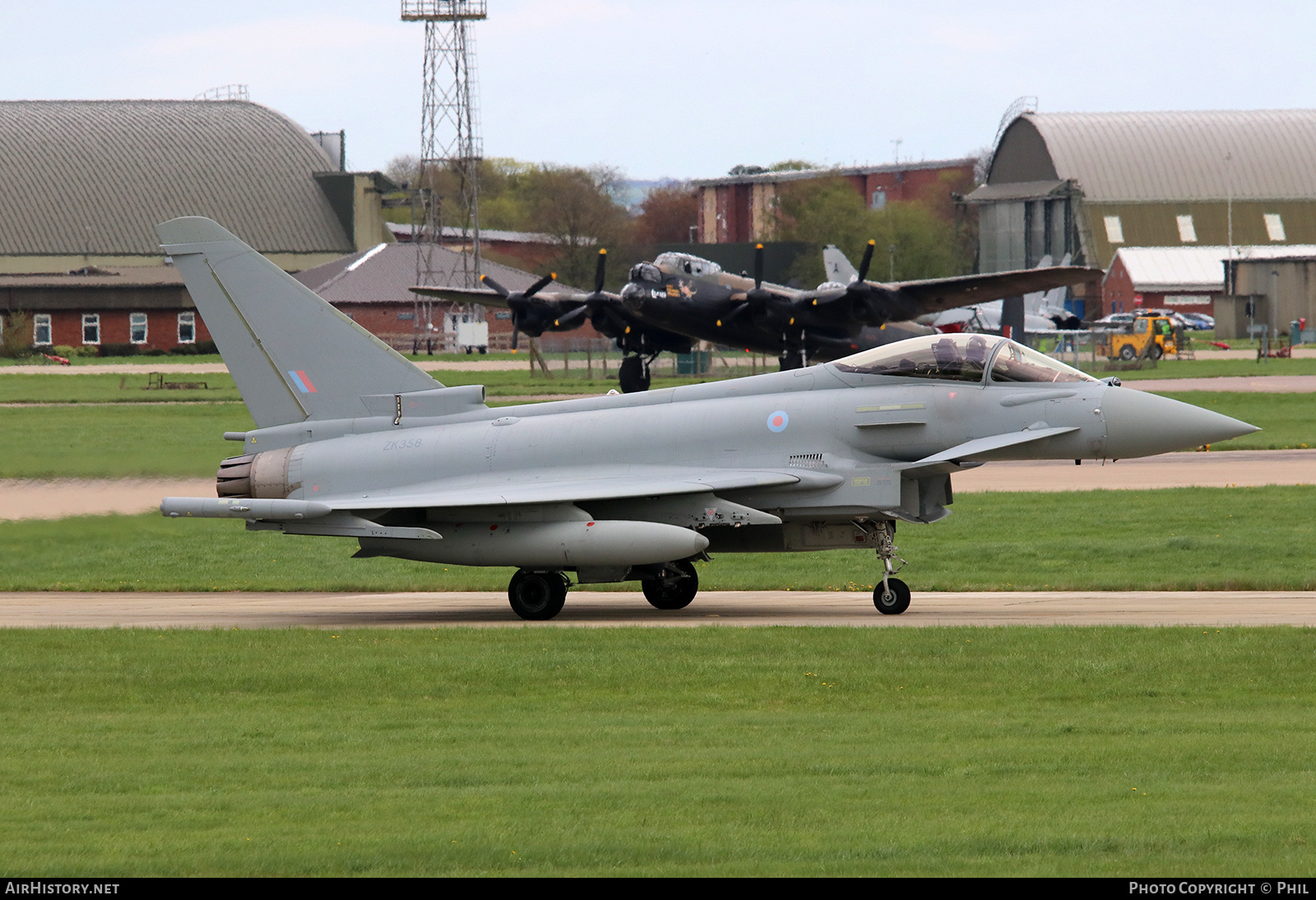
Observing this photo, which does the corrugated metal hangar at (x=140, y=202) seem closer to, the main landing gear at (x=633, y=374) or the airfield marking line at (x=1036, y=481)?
the main landing gear at (x=633, y=374)

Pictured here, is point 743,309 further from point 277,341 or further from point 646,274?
point 277,341

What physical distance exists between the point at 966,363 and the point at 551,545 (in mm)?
4893

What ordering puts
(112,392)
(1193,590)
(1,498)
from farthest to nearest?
(112,392), (1,498), (1193,590)

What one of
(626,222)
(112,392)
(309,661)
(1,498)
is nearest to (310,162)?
(626,222)

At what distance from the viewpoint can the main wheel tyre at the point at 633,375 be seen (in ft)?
160

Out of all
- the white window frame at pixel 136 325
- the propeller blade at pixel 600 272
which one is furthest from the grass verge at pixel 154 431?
the white window frame at pixel 136 325

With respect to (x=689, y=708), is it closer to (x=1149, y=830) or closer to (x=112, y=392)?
(x=1149, y=830)

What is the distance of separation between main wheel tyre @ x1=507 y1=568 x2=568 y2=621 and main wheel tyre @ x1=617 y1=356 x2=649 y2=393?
3146 cm

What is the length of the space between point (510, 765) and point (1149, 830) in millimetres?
3772

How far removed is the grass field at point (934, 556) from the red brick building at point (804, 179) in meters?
118

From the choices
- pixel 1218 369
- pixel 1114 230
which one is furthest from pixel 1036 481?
pixel 1114 230

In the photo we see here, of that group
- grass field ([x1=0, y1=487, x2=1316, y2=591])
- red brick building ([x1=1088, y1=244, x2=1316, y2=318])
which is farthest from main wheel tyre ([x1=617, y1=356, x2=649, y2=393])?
red brick building ([x1=1088, y1=244, x2=1316, y2=318])

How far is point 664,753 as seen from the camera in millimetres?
9742

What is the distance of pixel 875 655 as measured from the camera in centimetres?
1327
